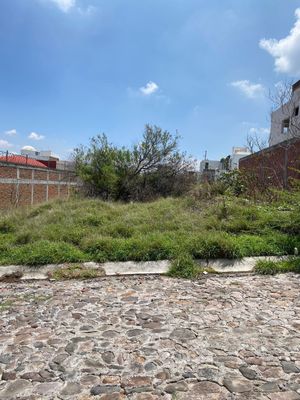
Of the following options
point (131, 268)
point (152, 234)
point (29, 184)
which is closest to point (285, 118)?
point (29, 184)

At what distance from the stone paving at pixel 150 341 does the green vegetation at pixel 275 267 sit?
23.1 inches

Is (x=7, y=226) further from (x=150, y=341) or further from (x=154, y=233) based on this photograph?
(x=150, y=341)

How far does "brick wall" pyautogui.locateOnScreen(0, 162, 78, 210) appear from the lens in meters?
13.9

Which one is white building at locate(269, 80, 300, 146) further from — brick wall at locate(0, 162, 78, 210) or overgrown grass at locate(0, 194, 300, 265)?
brick wall at locate(0, 162, 78, 210)

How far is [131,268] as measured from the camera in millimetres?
5004

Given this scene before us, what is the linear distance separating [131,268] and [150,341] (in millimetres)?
2307

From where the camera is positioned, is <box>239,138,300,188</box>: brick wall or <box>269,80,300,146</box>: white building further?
<box>269,80,300,146</box>: white building

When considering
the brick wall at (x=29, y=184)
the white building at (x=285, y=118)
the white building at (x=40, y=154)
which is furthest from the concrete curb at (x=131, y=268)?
the white building at (x=40, y=154)

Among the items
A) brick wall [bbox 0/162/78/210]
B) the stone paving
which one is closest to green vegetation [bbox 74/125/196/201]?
brick wall [bbox 0/162/78/210]

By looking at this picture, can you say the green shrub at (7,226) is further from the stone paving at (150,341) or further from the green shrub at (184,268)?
the green shrub at (184,268)

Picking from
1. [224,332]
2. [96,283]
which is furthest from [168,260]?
[224,332]

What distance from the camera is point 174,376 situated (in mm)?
2230

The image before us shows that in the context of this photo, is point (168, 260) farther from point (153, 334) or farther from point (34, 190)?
point (34, 190)

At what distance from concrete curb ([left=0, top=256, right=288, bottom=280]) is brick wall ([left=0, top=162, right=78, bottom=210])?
9.87 m
